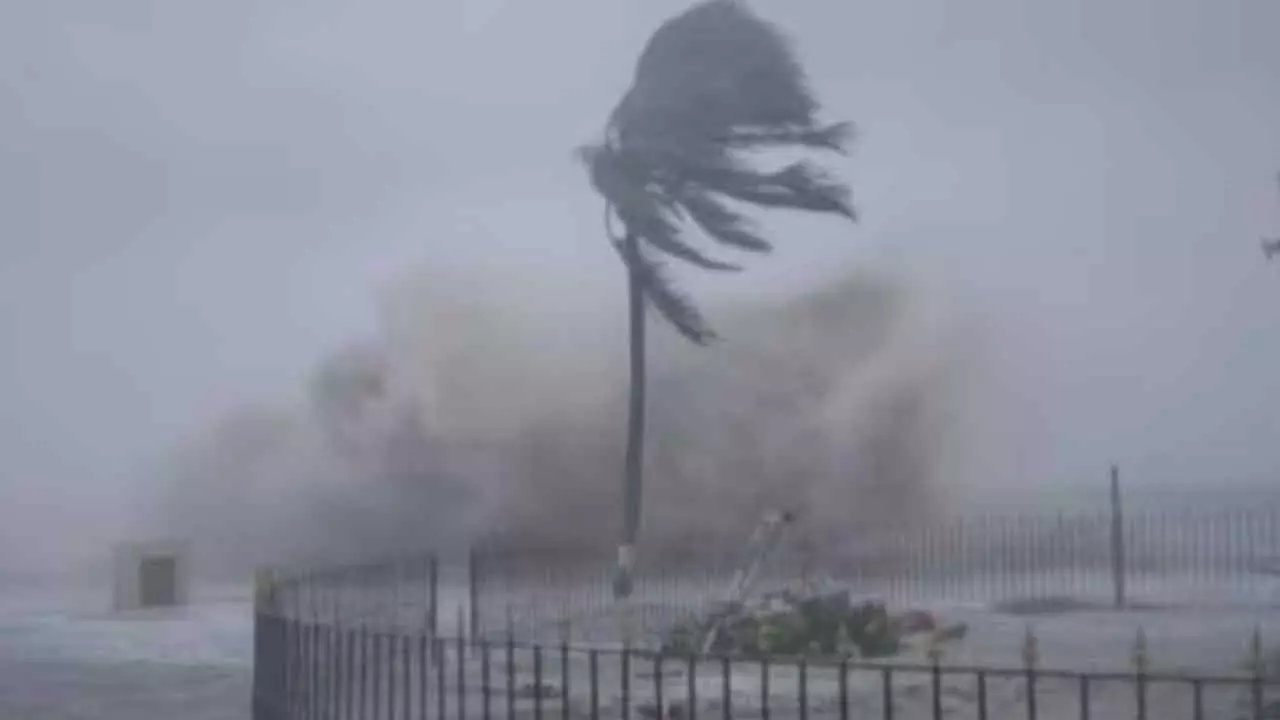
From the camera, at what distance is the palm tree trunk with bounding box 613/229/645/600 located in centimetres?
1095

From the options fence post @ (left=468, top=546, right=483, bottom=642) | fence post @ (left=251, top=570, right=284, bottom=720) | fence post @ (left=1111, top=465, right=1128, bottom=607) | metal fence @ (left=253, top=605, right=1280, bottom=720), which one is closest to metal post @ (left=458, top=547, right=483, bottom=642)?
fence post @ (left=468, top=546, right=483, bottom=642)

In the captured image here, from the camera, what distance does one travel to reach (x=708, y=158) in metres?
11.0

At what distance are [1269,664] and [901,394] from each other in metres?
3.29

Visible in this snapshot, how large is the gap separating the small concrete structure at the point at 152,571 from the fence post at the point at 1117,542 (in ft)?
18.9

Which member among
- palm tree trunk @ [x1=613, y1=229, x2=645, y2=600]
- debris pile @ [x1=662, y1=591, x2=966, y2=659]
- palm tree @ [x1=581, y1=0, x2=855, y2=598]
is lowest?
debris pile @ [x1=662, y1=591, x2=966, y2=659]

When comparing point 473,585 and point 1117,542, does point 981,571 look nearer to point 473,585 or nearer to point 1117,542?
point 1117,542

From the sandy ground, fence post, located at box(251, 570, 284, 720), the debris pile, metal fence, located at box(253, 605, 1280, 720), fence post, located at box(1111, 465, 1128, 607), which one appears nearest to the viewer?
metal fence, located at box(253, 605, 1280, 720)

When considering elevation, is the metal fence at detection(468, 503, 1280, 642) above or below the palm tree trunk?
below

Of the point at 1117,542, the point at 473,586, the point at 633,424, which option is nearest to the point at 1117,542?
the point at 1117,542

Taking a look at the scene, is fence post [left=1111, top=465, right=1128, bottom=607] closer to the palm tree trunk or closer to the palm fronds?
the palm fronds

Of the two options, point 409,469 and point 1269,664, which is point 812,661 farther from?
point 409,469

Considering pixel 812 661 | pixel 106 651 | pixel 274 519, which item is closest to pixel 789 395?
pixel 274 519

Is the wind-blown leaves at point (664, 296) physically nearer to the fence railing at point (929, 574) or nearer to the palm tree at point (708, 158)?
the palm tree at point (708, 158)

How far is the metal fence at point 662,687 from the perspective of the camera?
5.28 m
